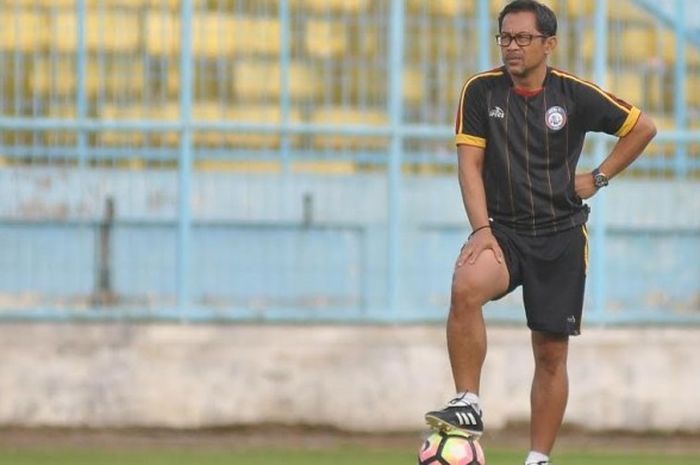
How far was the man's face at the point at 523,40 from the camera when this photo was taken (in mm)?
8383

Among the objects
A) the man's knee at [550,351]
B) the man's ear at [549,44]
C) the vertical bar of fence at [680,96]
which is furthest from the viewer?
the vertical bar of fence at [680,96]

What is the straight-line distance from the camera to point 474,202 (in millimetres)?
8469

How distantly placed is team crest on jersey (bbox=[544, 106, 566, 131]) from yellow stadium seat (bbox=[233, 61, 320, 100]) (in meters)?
3.24

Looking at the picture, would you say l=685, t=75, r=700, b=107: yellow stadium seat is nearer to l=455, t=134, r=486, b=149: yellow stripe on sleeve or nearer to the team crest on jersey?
the team crest on jersey

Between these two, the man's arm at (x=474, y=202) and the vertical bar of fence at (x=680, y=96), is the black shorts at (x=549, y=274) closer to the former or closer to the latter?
the man's arm at (x=474, y=202)

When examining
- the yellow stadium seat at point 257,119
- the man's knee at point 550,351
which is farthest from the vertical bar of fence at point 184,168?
the man's knee at point 550,351

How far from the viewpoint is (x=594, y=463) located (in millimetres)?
10656

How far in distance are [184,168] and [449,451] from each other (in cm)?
390

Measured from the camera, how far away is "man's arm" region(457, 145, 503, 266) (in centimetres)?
841

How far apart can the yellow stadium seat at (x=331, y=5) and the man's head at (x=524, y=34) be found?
3.31 meters

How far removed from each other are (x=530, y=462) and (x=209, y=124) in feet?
11.8

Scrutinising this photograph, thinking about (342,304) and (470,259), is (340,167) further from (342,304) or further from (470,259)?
(470,259)

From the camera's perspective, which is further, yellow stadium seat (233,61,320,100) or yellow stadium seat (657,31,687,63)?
yellow stadium seat (657,31,687,63)

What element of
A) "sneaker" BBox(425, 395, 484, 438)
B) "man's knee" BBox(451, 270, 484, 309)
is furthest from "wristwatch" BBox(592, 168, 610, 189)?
"sneaker" BBox(425, 395, 484, 438)
